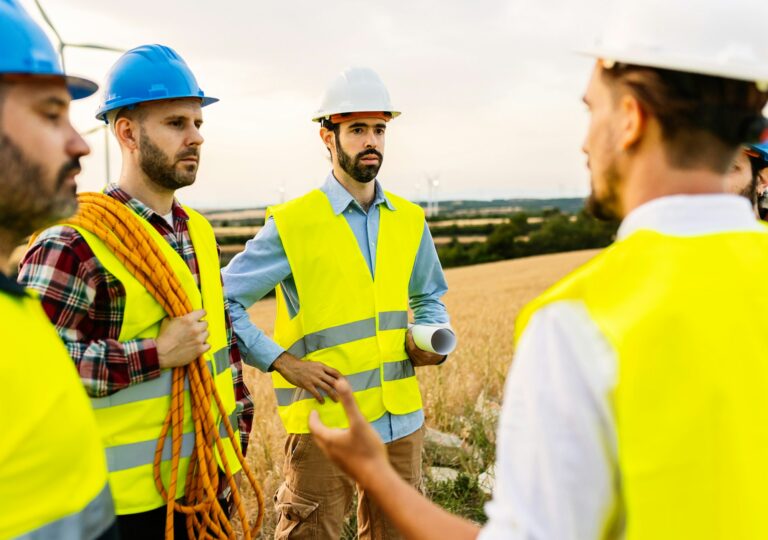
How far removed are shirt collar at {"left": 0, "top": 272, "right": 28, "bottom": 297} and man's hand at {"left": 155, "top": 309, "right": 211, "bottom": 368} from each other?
108 cm

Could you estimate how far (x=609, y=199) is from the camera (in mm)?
1439

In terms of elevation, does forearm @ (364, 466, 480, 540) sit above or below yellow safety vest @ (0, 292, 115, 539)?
below

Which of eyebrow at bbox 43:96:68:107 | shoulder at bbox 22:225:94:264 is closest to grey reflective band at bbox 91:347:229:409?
shoulder at bbox 22:225:94:264

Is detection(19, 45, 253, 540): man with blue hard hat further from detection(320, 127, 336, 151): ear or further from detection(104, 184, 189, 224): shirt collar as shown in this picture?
detection(320, 127, 336, 151): ear

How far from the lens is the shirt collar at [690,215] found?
1272 mm

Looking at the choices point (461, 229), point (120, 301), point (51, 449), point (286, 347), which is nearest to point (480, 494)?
point (286, 347)

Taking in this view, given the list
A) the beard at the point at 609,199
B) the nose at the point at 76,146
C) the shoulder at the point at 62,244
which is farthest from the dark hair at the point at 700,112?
the shoulder at the point at 62,244

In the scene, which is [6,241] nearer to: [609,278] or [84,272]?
[84,272]

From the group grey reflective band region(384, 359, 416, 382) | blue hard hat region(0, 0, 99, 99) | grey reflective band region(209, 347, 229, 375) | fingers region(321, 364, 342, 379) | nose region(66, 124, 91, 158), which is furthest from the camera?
grey reflective band region(384, 359, 416, 382)

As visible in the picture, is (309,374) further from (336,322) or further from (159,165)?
(159,165)

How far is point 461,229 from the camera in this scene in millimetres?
49594

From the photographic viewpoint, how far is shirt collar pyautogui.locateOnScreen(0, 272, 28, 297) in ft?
4.48

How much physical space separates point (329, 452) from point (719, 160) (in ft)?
3.25

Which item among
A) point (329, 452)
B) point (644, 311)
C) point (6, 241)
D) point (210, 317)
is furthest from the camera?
point (210, 317)
